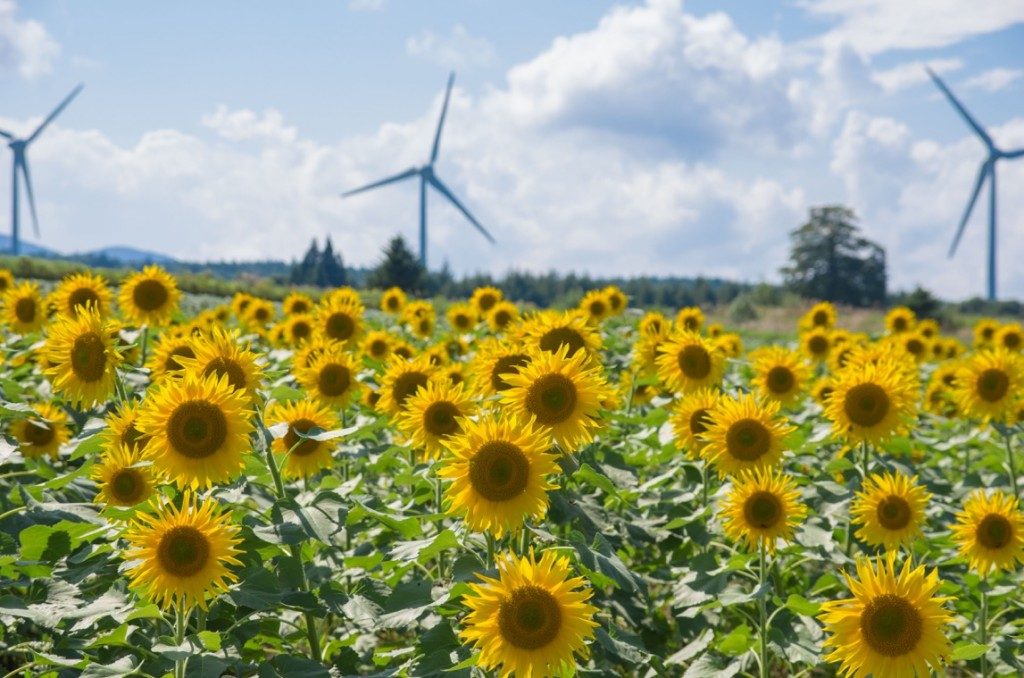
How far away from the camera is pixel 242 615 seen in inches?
175

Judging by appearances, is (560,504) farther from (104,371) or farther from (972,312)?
(972,312)

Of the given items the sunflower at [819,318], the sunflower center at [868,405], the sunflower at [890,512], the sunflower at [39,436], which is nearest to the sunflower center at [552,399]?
the sunflower at [890,512]

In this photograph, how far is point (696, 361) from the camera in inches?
258

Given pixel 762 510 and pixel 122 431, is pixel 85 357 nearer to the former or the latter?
pixel 122 431

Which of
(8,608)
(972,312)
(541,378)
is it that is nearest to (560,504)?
(541,378)

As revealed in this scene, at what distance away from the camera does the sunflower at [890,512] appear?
17.8ft

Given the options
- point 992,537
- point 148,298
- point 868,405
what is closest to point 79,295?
point 148,298

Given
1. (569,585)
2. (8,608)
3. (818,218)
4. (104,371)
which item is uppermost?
(818,218)

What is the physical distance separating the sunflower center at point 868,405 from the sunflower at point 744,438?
86cm

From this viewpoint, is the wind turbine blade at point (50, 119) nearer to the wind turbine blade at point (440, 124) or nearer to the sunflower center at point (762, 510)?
the wind turbine blade at point (440, 124)

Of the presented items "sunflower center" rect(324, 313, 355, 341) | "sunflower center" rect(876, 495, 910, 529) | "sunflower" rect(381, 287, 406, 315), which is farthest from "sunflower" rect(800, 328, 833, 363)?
"sunflower center" rect(876, 495, 910, 529)

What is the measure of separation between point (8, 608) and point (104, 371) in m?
1.28

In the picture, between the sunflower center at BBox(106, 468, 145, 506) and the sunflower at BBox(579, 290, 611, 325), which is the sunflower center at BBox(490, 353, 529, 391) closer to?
the sunflower center at BBox(106, 468, 145, 506)

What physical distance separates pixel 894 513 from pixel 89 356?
4.10m
